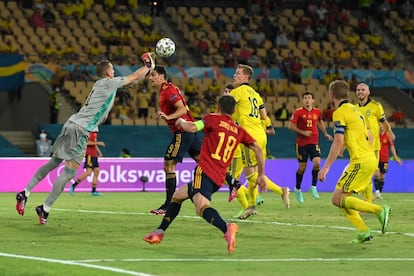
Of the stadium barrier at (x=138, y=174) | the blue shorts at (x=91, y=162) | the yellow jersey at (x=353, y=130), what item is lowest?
the stadium barrier at (x=138, y=174)

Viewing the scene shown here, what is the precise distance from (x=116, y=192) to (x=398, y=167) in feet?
29.9

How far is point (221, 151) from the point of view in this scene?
41.5ft

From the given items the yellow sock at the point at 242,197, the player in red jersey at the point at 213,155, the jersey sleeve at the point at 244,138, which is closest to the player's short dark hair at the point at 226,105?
the player in red jersey at the point at 213,155

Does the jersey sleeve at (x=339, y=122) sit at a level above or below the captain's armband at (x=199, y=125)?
below

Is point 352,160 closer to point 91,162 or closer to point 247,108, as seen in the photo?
point 247,108

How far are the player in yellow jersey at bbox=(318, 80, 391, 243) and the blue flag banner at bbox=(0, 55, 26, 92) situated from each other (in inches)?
960

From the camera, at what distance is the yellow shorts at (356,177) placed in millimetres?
14133

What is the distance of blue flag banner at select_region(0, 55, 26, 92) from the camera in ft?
122

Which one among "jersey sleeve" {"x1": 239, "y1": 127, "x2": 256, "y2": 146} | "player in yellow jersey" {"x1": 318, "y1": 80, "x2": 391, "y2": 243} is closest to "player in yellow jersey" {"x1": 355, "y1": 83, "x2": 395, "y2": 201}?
"player in yellow jersey" {"x1": 318, "y1": 80, "x2": 391, "y2": 243}

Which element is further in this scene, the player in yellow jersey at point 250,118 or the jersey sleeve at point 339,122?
the player in yellow jersey at point 250,118

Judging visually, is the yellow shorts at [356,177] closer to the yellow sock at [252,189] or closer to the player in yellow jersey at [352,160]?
the player in yellow jersey at [352,160]

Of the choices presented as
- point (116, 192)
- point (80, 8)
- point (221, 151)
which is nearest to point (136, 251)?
point (221, 151)

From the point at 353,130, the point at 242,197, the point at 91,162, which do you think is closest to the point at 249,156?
the point at 242,197

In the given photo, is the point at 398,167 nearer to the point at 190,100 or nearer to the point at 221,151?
the point at 190,100
